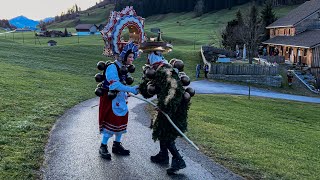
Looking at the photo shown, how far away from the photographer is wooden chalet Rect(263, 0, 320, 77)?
131 ft

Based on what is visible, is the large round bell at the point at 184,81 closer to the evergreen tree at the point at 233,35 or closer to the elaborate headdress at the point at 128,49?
the elaborate headdress at the point at 128,49

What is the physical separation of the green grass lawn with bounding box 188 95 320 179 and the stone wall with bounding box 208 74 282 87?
12.2 metres

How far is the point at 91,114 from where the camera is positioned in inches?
524

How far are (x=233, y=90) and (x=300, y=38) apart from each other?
69.8 feet

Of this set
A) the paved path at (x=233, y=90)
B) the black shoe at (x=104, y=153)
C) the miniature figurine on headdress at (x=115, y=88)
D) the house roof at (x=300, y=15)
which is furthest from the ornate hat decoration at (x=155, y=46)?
the house roof at (x=300, y=15)

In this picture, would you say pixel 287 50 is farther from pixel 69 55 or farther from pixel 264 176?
pixel 264 176

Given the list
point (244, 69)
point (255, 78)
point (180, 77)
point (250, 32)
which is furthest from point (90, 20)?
point (180, 77)

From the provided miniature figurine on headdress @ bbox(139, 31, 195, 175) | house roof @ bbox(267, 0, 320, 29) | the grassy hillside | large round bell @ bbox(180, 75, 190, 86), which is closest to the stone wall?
house roof @ bbox(267, 0, 320, 29)

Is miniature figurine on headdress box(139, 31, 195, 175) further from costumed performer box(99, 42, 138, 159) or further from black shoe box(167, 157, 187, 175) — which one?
costumed performer box(99, 42, 138, 159)

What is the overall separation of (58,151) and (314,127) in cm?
A: 1361

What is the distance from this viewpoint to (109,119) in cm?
824

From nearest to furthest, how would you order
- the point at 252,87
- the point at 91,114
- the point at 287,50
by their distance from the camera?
the point at 91,114
the point at 252,87
the point at 287,50

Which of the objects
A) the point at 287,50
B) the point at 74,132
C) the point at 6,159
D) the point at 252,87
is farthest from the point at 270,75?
the point at 6,159

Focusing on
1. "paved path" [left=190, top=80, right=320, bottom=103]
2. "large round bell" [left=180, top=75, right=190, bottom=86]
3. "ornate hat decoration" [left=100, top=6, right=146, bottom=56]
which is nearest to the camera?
"large round bell" [left=180, top=75, right=190, bottom=86]
